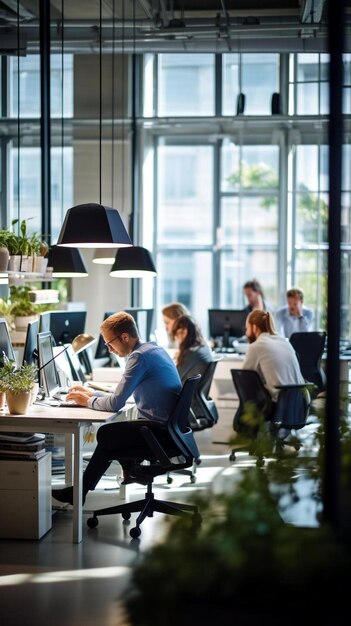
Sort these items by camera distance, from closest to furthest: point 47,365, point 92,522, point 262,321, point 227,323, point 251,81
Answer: point 92,522 < point 47,365 < point 262,321 < point 227,323 < point 251,81

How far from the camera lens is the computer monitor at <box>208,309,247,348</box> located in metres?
10.3

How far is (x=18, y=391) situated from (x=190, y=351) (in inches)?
89.2

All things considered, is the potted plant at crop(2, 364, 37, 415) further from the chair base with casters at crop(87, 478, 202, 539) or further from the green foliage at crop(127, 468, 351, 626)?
the green foliage at crop(127, 468, 351, 626)

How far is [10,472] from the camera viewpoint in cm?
546

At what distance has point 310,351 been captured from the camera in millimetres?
8938

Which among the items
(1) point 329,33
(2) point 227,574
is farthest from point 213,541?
(1) point 329,33

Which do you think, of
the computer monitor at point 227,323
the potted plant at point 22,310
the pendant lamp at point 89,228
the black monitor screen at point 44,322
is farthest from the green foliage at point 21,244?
the computer monitor at point 227,323

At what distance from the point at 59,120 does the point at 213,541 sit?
475 inches

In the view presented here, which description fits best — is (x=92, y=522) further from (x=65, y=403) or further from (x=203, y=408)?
(x=203, y=408)

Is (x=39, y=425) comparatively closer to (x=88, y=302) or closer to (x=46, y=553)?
(x=46, y=553)

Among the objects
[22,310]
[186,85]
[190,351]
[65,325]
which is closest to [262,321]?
[190,351]

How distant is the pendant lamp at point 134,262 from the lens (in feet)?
25.3

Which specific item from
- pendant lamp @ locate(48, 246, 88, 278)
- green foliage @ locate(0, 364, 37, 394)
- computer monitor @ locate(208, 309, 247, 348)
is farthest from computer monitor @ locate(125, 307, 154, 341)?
green foliage @ locate(0, 364, 37, 394)

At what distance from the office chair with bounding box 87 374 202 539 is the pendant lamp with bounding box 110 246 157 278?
2.29 meters
